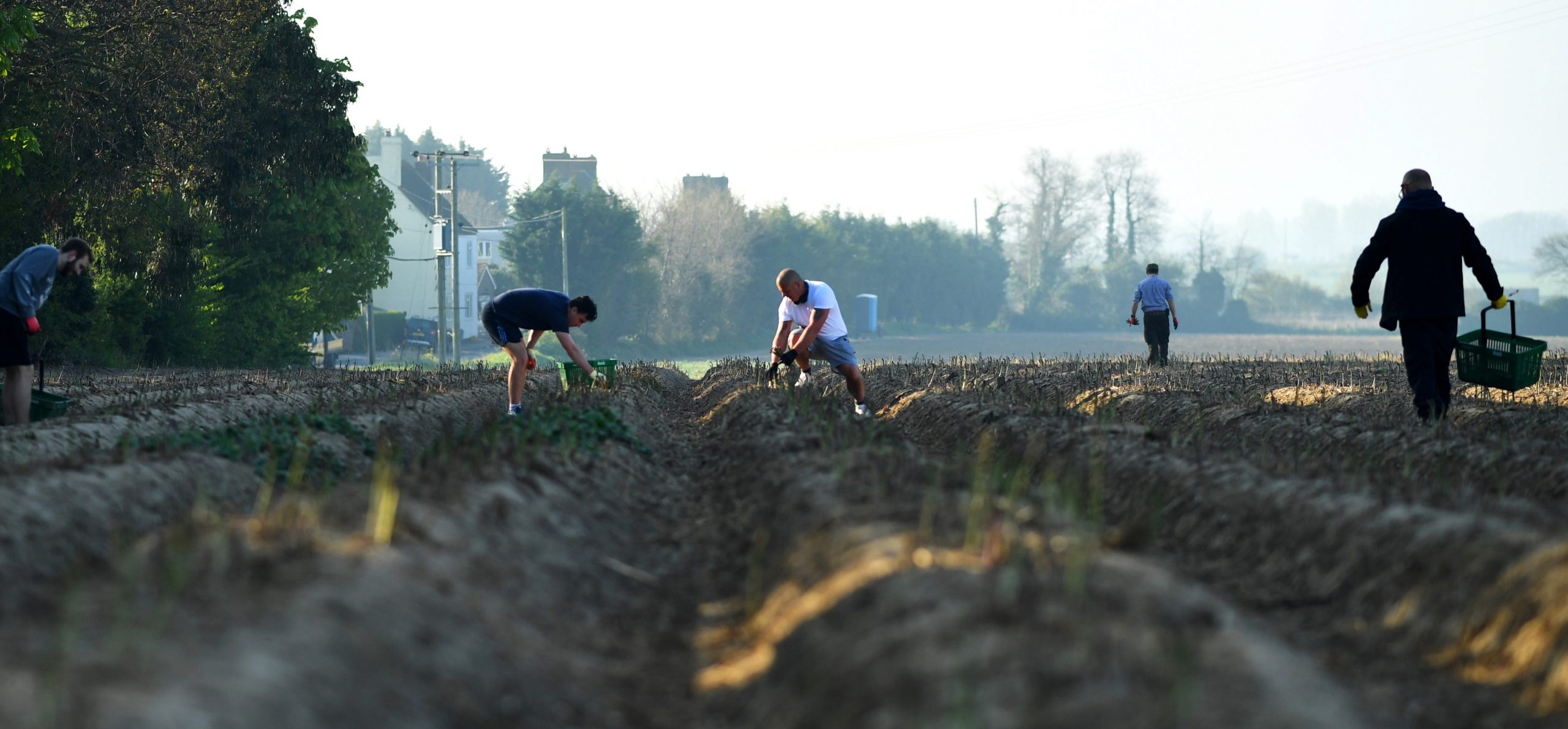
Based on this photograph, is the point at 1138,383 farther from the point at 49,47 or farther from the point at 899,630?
the point at 49,47

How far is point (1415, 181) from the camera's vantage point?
11.5 metres

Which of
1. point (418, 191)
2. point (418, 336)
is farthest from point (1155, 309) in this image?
point (418, 191)

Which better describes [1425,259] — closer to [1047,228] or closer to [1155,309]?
[1155,309]

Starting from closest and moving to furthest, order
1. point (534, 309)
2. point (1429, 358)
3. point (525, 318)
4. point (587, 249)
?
point (1429, 358)
point (534, 309)
point (525, 318)
point (587, 249)

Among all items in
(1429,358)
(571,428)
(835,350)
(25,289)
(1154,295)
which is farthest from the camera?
(1154,295)

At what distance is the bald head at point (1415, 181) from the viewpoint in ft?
37.7

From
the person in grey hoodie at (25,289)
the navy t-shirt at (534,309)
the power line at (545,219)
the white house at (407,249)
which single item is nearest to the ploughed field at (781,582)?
the person in grey hoodie at (25,289)

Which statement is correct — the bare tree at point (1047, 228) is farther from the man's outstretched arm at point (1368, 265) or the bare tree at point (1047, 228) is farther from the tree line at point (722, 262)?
the man's outstretched arm at point (1368, 265)

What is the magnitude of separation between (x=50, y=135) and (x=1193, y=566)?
2522 centimetres

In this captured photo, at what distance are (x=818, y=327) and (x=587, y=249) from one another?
49.9 meters

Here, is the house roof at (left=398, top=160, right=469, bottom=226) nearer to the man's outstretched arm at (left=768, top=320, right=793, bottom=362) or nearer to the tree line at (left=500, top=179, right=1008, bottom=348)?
the tree line at (left=500, top=179, right=1008, bottom=348)

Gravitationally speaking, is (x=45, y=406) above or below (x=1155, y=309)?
below

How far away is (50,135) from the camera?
85.4 feet

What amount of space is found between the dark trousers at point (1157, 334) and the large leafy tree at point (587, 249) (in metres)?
38.5
